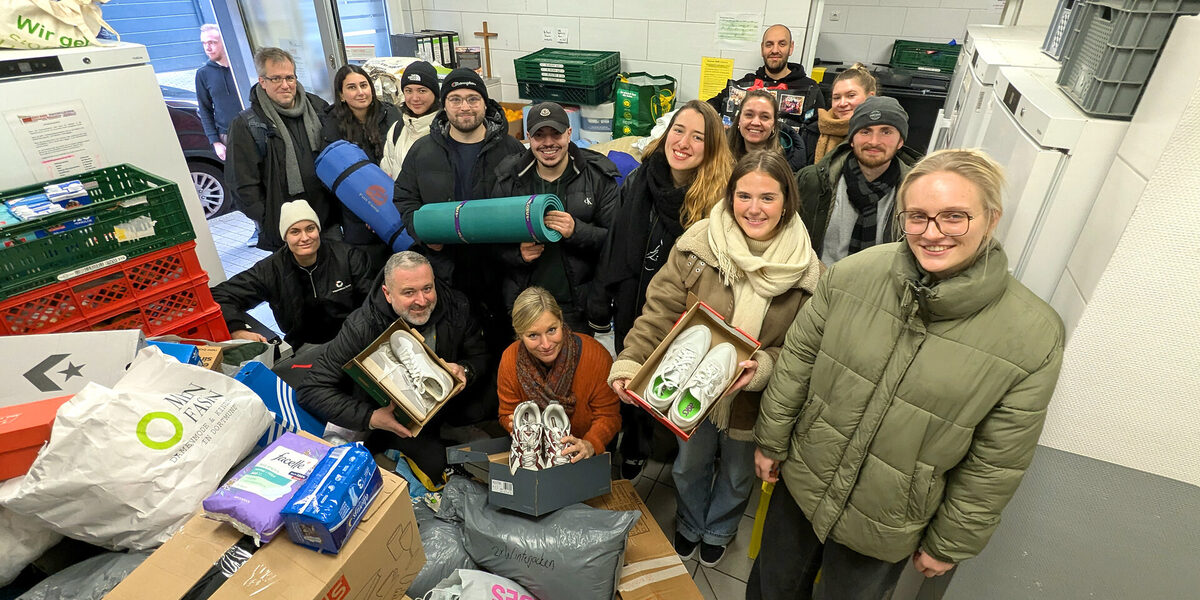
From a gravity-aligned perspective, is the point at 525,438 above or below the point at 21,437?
below

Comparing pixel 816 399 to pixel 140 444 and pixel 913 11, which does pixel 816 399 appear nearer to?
pixel 140 444

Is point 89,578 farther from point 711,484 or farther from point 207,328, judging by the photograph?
point 711,484

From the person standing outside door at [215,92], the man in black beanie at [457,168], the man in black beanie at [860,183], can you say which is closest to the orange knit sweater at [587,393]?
the man in black beanie at [457,168]

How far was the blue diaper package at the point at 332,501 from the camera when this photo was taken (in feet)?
3.66

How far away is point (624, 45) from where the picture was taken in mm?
4508

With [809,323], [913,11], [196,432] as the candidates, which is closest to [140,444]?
[196,432]

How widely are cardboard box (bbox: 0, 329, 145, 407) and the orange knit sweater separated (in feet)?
3.62

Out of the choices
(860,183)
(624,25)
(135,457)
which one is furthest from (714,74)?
(135,457)

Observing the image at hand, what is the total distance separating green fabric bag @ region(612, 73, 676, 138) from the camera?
4160 millimetres

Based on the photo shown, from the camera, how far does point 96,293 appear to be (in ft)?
5.73

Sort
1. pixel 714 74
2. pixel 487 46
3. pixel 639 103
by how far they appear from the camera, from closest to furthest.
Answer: pixel 639 103, pixel 714 74, pixel 487 46

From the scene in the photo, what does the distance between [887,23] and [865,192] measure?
468cm

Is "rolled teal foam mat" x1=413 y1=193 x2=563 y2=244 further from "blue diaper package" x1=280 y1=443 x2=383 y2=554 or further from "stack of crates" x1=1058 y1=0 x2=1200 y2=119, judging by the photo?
"stack of crates" x1=1058 y1=0 x2=1200 y2=119

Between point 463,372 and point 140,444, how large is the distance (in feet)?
3.14
